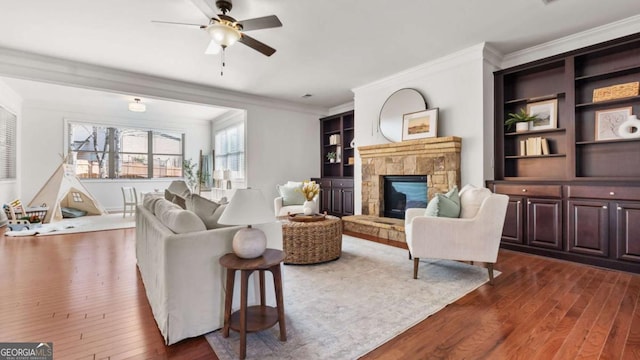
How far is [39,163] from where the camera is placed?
6.96m

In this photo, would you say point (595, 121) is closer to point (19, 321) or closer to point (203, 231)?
point (203, 231)

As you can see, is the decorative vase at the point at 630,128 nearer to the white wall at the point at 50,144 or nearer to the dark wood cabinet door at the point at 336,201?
the dark wood cabinet door at the point at 336,201

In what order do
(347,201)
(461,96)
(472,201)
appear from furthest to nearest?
(347,201) → (461,96) → (472,201)

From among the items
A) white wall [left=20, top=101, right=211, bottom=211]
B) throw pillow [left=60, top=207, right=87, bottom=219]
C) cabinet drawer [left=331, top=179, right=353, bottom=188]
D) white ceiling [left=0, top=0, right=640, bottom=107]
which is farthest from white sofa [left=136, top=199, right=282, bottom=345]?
white wall [left=20, top=101, right=211, bottom=211]

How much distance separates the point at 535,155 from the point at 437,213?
2045 mm

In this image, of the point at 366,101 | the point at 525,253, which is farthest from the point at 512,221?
the point at 366,101

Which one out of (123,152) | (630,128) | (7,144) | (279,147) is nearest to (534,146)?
(630,128)

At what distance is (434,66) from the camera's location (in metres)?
4.57

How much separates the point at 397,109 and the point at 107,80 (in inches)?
191

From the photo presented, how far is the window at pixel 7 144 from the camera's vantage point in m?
5.76

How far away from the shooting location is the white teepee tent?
6.05m

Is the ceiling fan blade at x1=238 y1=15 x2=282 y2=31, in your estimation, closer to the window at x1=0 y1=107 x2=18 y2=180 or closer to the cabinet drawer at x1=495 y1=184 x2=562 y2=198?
the cabinet drawer at x1=495 y1=184 x2=562 y2=198

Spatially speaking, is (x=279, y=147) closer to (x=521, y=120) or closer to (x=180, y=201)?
(x=180, y=201)

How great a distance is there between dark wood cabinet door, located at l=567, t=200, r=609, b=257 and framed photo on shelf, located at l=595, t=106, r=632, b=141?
0.87 m
